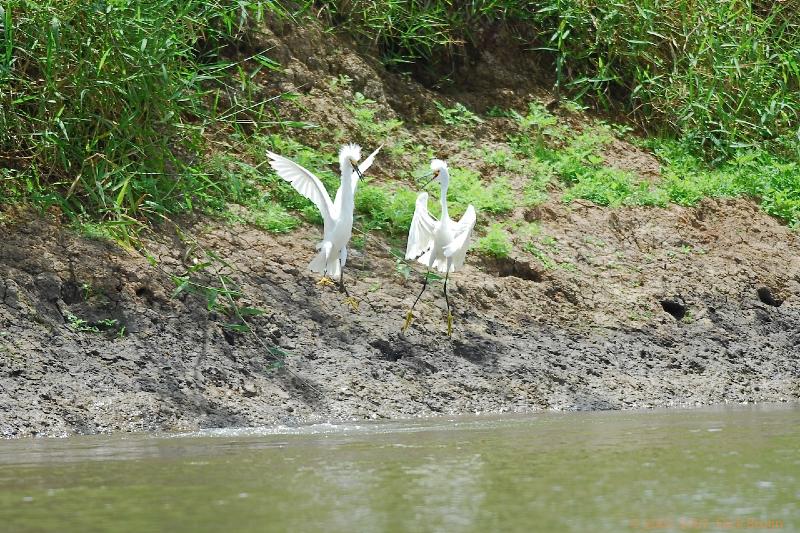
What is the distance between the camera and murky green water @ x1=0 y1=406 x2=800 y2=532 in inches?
174

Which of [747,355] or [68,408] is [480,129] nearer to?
[747,355]

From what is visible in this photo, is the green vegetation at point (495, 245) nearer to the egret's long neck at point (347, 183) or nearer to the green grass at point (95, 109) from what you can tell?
the egret's long neck at point (347, 183)

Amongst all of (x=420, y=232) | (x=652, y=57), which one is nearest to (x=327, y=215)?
(x=420, y=232)

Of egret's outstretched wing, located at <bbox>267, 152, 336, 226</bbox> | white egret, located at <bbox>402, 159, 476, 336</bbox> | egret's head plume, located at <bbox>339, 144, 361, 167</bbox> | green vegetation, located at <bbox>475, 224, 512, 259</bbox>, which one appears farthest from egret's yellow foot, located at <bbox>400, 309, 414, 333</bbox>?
green vegetation, located at <bbox>475, 224, 512, 259</bbox>

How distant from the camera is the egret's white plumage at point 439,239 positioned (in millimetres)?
8945

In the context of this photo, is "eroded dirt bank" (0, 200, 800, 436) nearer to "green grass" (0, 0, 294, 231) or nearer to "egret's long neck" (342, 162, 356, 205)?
"green grass" (0, 0, 294, 231)

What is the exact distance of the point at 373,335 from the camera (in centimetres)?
856

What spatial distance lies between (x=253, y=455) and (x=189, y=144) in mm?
4142

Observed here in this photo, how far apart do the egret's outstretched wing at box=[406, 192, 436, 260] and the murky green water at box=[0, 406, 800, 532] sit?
2.07 m

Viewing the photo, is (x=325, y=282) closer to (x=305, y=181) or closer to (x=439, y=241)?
(x=305, y=181)

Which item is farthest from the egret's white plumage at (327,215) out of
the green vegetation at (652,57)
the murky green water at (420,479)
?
the green vegetation at (652,57)

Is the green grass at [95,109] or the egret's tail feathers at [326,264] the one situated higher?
the green grass at [95,109]

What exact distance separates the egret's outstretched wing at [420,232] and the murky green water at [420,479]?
2070 millimetres

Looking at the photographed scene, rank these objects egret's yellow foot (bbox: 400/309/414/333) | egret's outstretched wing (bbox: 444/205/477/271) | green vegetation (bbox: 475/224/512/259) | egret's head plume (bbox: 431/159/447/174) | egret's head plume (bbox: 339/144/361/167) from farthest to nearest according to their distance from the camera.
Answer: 1. green vegetation (bbox: 475/224/512/259)
2. egret's head plume (bbox: 431/159/447/174)
3. egret's head plume (bbox: 339/144/361/167)
4. egret's outstretched wing (bbox: 444/205/477/271)
5. egret's yellow foot (bbox: 400/309/414/333)
